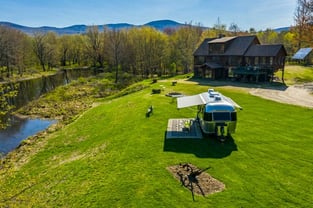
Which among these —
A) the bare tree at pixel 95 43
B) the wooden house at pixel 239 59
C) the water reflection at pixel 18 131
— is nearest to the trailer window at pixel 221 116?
the water reflection at pixel 18 131

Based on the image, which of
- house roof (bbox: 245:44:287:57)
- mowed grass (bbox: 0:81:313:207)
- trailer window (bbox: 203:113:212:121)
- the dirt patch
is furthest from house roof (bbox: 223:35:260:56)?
the dirt patch

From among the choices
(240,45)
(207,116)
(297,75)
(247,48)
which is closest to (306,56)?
(297,75)

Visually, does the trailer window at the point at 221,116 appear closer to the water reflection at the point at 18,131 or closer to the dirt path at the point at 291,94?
the dirt path at the point at 291,94

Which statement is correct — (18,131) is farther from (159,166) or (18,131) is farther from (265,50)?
(265,50)

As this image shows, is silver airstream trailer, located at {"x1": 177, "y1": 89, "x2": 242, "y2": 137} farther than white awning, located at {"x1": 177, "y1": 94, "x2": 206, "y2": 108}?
No

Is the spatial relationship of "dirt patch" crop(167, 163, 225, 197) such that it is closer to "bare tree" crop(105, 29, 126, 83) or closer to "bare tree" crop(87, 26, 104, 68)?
"bare tree" crop(105, 29, 126, 83)

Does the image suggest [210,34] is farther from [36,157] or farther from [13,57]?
[36,157]
